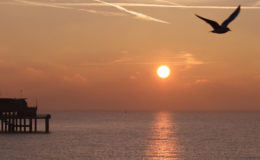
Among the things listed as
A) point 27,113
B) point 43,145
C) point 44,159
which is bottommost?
point 44,159

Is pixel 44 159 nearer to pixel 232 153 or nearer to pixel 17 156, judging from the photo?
pixel 17 156

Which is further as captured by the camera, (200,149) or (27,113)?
(27,113)

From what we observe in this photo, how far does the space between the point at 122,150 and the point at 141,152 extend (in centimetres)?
369

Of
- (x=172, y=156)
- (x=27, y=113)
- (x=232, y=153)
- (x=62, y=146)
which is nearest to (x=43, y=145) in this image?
(x=62, y=146)

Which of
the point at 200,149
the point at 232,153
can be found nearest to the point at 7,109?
the point at 200,149

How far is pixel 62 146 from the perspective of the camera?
75938 millimetres

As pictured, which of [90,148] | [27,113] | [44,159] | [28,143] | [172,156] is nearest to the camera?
[44,159]

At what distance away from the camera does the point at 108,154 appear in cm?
6538

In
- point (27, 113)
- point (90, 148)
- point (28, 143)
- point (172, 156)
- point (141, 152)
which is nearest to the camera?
point (172, 156)

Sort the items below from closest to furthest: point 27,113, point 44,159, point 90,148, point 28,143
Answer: point 44,159 → point 90,148 → point 28,143 → point 27,113

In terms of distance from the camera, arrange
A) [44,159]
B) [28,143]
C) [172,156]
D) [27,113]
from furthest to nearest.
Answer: [27,113] < [28,143] < [172,156] < [44,159]

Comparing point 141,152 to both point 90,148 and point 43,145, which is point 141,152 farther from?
point 43,145

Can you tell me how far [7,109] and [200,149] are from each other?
3284 cm

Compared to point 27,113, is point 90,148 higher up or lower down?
lower down
